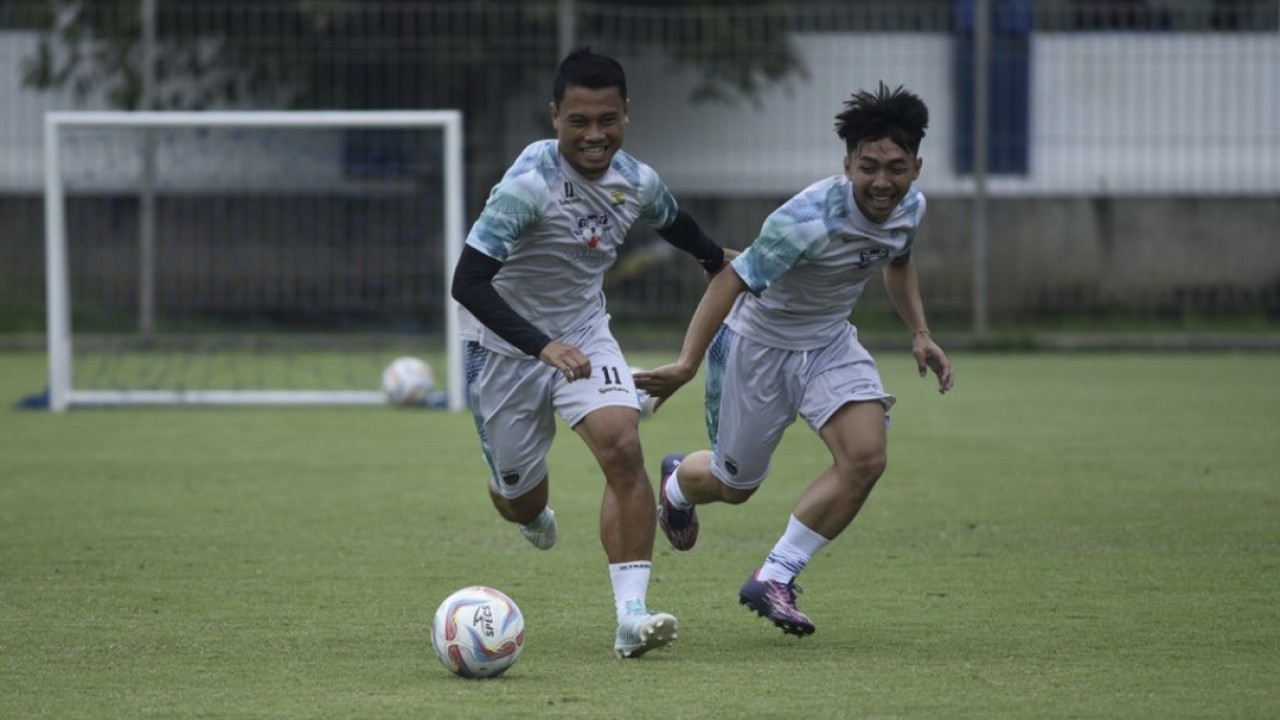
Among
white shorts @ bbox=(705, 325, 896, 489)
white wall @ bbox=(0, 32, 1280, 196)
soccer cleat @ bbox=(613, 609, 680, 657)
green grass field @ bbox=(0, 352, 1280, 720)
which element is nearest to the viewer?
green grass field @ bbox=(0, 352, 1280, 720)

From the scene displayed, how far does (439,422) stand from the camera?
1365 centimetres

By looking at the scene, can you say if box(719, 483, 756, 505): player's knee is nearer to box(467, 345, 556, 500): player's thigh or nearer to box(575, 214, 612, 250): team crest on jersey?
box(467, 345, 556, 500): player's thigh

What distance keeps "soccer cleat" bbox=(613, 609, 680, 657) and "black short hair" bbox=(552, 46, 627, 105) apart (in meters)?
1.71

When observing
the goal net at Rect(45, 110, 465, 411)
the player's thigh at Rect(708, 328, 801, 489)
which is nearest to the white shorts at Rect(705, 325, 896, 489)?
the player's thigh at Rect(708, 328, 801, 489)

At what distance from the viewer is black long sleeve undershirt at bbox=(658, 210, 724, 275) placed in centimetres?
700

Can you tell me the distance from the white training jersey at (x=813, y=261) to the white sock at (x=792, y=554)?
737mm

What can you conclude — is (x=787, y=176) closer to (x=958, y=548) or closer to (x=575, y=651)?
(x=958, y=548)

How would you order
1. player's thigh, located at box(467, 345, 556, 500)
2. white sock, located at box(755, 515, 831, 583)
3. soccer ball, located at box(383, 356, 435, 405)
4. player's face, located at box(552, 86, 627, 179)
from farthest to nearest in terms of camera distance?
soccer ball, located at box(383, 356, 435, 405), player's thigh, located at box(467, 345, 556, 500), white sock, located at box(755, 515, 831, 583), player's face, located at box(552, 86, 627, 179)

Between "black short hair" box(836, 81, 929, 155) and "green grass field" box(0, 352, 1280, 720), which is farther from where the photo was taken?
"black short hair" box(836, 81, 929, 155)

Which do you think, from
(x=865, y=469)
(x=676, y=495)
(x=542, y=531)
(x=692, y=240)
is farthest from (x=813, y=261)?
(x=542, y=531)

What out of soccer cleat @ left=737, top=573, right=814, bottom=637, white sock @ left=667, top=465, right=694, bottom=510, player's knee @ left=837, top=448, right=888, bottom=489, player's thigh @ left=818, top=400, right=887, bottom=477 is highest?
player's thigh @ left=818, top=400, right=887, bottom=477

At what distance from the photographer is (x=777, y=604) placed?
6.33 metres

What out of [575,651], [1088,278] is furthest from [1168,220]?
[575,651]

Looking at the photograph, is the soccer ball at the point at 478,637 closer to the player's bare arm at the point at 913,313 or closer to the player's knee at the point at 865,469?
the player's knee at the point at 865,469
